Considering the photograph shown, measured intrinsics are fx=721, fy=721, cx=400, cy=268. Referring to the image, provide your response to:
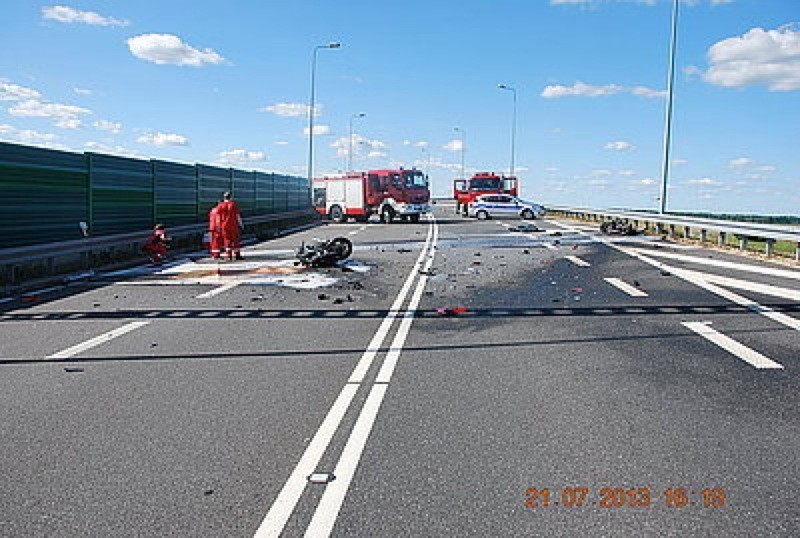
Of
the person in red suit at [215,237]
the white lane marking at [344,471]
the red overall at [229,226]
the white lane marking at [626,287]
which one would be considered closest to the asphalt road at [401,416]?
the white lane marking at [344,471]

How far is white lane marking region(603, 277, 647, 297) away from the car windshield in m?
27.1

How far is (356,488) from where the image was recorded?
414 centimetres

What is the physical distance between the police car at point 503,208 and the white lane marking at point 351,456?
Result: 37.2 meters

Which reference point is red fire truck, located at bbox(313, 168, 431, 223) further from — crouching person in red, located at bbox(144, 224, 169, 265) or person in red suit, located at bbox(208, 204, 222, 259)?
crouching person in red, located at bbox(144, 224, 169, 265)

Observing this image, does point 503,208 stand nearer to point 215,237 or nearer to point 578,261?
point 578,261

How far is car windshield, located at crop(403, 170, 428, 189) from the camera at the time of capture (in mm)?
40969

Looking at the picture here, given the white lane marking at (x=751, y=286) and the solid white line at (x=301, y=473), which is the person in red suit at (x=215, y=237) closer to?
the white lane marking at (x=751, y=286)

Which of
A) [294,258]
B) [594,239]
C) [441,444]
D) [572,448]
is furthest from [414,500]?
[594,239]

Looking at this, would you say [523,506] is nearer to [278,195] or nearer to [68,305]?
[68,305]

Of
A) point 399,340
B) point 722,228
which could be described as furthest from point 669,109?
point 399,340

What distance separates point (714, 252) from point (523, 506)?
1843 cm

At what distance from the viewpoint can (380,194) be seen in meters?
40.9

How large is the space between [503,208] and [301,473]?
137 ft

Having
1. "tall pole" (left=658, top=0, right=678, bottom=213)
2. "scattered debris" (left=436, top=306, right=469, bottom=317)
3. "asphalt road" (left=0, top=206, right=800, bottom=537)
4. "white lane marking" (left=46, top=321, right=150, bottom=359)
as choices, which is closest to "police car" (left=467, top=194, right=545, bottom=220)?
"tall pole" (left=658, top=0, right=678, bottom=213)
